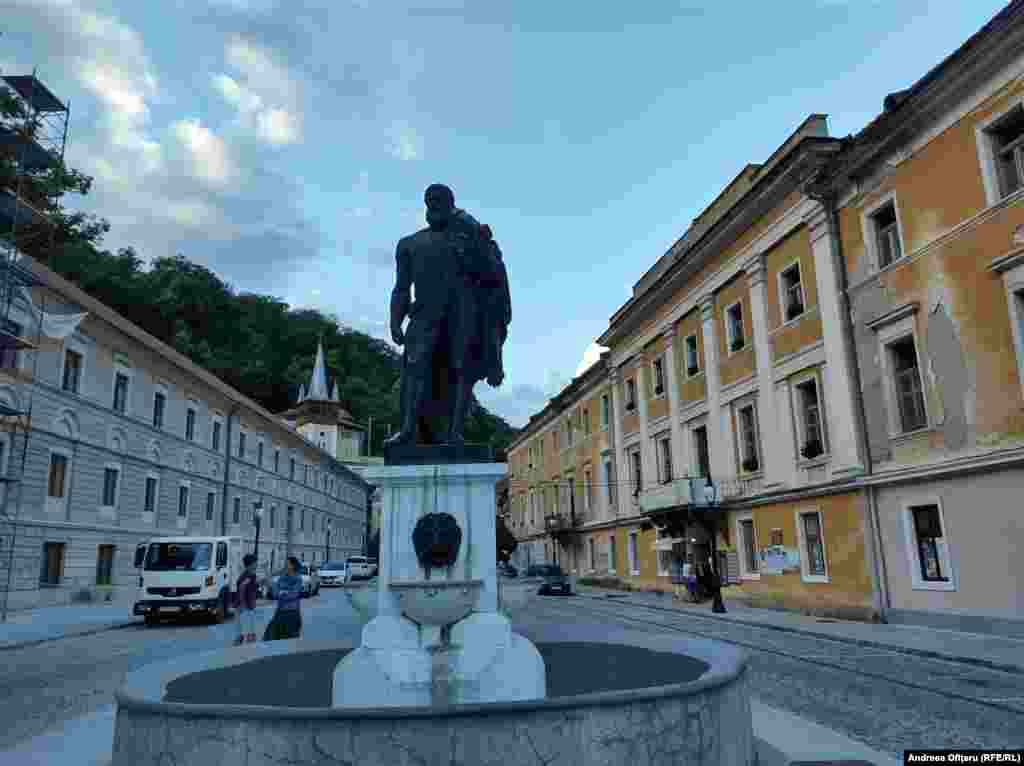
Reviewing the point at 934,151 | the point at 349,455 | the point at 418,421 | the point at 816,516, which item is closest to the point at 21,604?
the point at 418,421

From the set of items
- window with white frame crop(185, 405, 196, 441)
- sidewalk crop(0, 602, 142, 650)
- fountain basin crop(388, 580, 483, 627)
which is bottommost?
sidewalk crop(0, 602, 142, 650)

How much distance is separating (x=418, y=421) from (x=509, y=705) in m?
2.66

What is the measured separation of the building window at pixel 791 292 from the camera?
803 inches

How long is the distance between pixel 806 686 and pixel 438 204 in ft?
24.1

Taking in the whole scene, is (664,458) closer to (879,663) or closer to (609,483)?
(609,483)

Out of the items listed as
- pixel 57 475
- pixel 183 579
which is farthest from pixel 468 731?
pixel 57 475

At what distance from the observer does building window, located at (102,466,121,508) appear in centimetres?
2581

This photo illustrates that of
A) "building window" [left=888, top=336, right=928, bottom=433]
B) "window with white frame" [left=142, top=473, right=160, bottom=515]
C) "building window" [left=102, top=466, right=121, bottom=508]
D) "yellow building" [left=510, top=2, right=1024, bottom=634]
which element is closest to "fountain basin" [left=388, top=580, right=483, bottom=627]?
"yellow building" [left=510, top=2, right=1024, bottom=634]

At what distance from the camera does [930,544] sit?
15391 millimetres

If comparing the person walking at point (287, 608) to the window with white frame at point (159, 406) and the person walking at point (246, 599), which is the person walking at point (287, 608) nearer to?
the person walking at point (246, 599)

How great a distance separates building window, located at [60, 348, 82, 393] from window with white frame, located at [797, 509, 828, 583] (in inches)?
931

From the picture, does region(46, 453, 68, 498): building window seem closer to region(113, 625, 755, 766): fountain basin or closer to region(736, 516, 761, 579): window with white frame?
region(113, 625, 755, 766): fountain basin

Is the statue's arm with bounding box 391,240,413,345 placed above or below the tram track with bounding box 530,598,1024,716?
above

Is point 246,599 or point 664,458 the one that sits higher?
point 664,458
